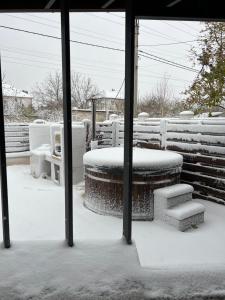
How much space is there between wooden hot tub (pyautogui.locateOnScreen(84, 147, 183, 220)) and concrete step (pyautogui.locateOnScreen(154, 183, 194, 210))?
0.34ft

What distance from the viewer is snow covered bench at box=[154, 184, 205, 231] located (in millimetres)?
3611

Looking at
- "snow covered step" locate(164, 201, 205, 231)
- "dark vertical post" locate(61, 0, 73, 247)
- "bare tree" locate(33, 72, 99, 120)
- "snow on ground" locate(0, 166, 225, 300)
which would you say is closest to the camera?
→ "snow on ground" locate(0, 166, 225, 300)

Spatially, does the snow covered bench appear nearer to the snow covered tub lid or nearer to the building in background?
the snow covered tub lid

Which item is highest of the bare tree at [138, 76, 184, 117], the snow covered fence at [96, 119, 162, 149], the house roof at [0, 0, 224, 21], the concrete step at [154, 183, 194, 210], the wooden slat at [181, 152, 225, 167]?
the bare tree at [138, 76, 184, 117]

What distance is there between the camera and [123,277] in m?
0.96

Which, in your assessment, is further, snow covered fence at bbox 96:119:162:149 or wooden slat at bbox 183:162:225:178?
snow covered fence at bbox 96:119:162:149

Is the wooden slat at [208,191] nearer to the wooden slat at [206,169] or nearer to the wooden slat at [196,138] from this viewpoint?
the wooden slat at [206,169]

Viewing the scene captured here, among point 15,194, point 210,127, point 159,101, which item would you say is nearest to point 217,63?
point 210,127

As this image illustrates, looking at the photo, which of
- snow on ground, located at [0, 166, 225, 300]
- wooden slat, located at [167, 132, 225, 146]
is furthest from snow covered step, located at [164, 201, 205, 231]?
snow on ground, located at [0, 166, 225, 300]

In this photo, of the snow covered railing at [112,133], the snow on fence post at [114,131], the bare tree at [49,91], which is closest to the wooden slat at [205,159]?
the snow covered railing at [112,133]

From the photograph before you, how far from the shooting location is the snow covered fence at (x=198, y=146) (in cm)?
446

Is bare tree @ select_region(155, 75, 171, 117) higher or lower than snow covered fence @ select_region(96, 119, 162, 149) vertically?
higher

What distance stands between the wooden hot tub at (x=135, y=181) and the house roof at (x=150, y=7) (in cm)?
272

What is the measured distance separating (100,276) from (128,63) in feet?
2.86
